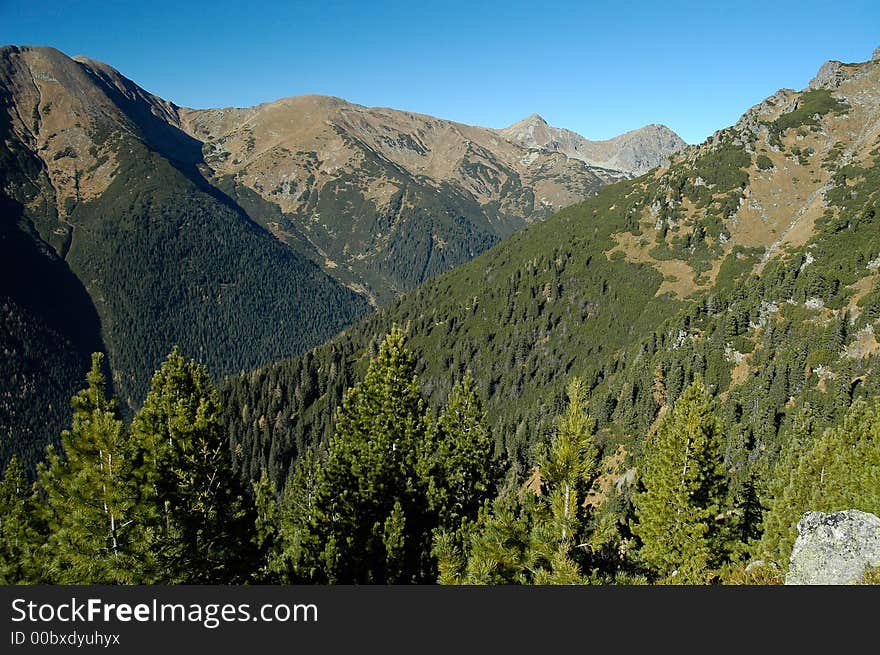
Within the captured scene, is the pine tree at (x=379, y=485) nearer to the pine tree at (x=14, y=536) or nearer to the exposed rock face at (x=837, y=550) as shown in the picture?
the pine tree at (x=14, y=536)

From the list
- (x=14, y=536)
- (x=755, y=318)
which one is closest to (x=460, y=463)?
(x=14, y=536)

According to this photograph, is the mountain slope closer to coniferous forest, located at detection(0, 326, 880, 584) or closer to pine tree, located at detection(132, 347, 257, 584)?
coniferous forest, located at detection(0, 326, 880, 584)

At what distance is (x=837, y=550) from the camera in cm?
1725

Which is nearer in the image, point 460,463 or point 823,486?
point 823,486

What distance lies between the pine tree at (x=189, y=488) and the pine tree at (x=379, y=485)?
5995mm

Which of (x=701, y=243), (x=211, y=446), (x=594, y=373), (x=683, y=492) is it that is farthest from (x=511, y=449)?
(x=211, y=446)

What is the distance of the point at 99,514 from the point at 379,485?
17281 millimetres

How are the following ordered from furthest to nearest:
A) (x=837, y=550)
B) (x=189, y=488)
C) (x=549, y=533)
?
(x=189, y=488)
(x=549, y=533)
(x=837, y=550)

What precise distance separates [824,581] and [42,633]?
2229 cm

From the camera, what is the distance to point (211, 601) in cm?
1097

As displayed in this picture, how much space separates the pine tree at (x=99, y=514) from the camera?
19.2 meters

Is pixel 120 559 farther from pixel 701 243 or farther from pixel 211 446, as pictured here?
pixel 701 243

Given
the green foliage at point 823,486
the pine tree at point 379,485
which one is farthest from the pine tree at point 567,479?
the green foliage at point 823,486

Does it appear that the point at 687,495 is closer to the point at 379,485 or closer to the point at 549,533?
the point at 549,533
